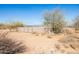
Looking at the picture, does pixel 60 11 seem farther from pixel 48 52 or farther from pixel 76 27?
pixel 48 52

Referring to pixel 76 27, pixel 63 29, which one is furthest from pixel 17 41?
pixel 76 27

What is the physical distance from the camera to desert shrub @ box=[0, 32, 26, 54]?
2244mm

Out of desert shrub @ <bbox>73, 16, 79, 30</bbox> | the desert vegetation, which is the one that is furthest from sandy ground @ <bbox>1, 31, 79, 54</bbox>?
desert shrub @ <bbox>73, 16, 79, 30</bbox>

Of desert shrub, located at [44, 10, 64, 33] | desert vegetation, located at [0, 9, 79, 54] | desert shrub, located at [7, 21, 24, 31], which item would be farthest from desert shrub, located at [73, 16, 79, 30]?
desert shrub, located at [7, 21, 24, 31]

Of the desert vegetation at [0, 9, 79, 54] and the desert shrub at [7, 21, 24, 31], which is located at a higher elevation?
the desert shrub at [7, 21, 24, 31]

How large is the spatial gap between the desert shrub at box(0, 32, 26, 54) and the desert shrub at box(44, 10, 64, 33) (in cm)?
36

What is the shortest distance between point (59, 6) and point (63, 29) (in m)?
0.26

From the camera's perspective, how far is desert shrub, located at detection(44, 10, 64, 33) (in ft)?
7.41

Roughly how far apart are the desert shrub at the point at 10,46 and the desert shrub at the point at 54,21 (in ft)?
1.16

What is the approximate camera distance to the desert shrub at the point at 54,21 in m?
2.26

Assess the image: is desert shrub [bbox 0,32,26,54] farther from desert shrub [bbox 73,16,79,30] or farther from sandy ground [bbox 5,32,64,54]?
desert shrub [bbox 73,16,79,30]
